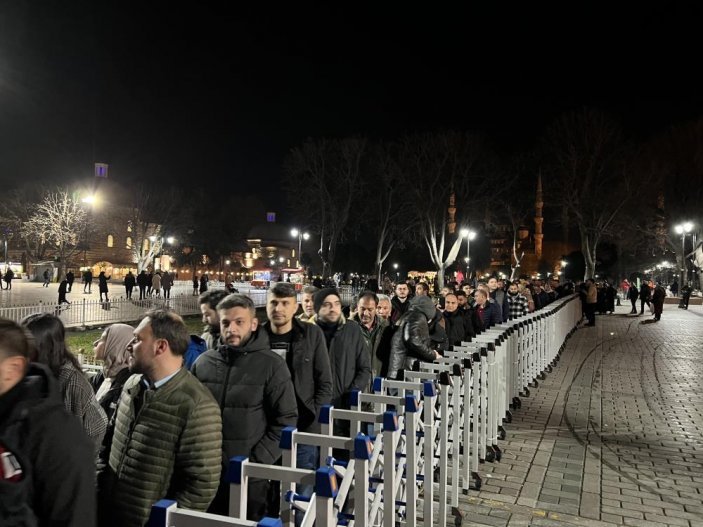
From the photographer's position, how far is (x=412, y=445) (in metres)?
3.54

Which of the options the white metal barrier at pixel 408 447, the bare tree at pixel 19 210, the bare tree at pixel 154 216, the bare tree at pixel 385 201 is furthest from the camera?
the bare tree at pixel 154 216

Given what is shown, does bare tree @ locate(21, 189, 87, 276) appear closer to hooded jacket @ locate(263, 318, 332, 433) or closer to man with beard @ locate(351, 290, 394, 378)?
man with beard @ locate(351, 290, 394, 378)

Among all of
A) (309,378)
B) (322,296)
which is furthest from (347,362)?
(309,378)

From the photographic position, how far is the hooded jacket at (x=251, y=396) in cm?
329

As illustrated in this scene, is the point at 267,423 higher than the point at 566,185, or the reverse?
the point at 566,185

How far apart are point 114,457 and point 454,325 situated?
6664mm

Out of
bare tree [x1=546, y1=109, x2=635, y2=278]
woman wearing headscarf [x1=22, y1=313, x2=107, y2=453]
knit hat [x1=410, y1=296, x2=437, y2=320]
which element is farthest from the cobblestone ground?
bare tree [x1=546, y1=109, x2=635, y2=278]

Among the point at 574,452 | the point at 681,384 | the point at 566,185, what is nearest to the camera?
the point at 574,452

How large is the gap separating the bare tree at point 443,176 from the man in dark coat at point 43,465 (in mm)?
34866

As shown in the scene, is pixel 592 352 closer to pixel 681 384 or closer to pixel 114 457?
pixel 681 384

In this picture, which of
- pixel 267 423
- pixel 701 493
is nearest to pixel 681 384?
pixel 701 493

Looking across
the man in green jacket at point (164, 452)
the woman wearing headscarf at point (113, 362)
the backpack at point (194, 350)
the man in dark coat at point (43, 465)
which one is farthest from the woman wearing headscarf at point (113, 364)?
the man in dark coat at point (43, 465)

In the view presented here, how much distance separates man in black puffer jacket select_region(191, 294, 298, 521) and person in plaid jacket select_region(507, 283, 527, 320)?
10.3m

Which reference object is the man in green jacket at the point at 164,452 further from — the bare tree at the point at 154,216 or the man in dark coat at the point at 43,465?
the bare tree at the point at 154,216
